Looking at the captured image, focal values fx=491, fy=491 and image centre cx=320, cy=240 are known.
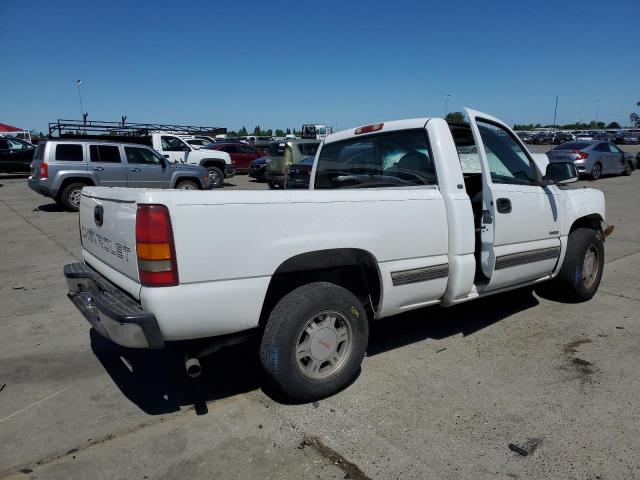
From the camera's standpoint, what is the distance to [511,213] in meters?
4.02

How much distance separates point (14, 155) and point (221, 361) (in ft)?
74.9

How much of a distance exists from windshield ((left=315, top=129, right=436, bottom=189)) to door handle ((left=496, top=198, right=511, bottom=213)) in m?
0.62

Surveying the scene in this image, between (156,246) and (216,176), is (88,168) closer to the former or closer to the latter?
(216,176)

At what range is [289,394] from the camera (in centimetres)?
310

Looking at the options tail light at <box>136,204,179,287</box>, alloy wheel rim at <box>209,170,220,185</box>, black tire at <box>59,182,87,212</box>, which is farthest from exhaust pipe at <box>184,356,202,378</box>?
alloy wheel rim at <box>209,170,220,185</box>

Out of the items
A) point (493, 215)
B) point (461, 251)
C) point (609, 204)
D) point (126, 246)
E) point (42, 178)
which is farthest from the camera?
point (609, 204)

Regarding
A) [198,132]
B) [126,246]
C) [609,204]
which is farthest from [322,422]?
[198,132]

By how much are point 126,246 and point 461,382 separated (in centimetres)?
243

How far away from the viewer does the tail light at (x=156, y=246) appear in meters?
2.55

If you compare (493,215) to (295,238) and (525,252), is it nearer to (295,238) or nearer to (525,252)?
(525,252)

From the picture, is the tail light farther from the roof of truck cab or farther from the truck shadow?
the roof of truck cab

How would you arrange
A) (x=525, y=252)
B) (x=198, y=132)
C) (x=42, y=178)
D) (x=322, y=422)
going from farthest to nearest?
(x=198, y=132) < (x=42, y=178) < (x=525, y=252) < (x=322, y=422)

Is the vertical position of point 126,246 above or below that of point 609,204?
above

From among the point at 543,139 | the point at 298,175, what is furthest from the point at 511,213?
the point at 543,139
